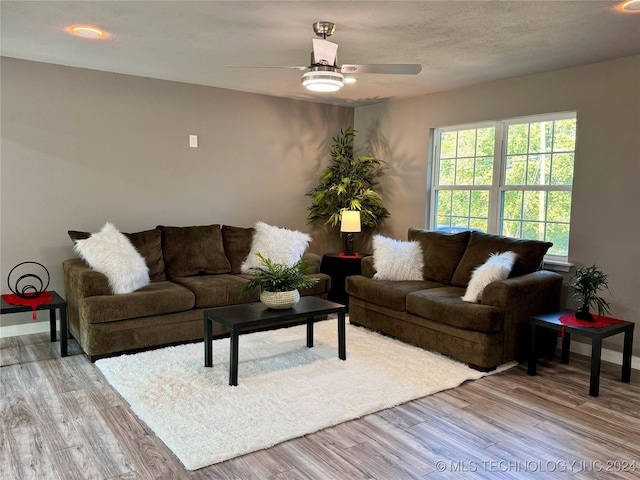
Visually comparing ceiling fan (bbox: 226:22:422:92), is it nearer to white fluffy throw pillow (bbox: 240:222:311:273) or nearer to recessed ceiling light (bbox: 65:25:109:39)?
recessed ceiling light (bbox: 65:25:109:39)

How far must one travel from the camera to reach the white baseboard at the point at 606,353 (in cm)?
392

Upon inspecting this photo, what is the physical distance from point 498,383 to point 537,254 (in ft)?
3.82

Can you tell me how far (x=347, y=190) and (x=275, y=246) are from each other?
127cm

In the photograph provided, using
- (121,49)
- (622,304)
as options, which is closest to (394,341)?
(622,304)

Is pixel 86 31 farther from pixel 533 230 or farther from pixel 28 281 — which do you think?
pixel 533 230

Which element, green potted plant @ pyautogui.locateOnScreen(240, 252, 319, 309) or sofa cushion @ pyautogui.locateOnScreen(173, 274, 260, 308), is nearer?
green potted plant @ pyautogui.locateOnScreen(240, 252, 319, 309)

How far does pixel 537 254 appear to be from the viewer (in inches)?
161

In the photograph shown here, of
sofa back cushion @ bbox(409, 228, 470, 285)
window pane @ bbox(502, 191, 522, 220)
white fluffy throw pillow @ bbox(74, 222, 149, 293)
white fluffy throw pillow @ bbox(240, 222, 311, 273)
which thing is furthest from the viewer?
white fluffy throw pillow @ bbox(240, 222, 311, 273)

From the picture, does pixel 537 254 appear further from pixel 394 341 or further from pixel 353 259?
pixel 353 259

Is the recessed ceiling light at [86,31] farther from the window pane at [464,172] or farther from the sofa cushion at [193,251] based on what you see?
the window pane at [464,172]

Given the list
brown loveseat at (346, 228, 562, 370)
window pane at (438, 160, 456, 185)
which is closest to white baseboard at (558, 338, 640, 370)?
brown loveseat at (346, 228, 562, 370)

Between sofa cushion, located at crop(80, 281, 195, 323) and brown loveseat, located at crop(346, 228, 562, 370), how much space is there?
1.63 metres

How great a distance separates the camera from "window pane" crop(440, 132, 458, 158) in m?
5.40

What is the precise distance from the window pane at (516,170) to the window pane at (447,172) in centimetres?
66
